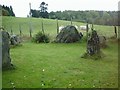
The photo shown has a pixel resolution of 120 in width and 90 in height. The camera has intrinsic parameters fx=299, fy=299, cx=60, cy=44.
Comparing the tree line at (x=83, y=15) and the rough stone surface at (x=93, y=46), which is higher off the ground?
the tree line at (x=83, y=15)

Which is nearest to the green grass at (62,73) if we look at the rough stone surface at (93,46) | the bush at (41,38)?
the rough stone surface at (93,46)

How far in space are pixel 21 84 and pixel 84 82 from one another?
8.83 feet

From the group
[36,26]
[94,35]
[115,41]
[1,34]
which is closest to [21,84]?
[1,34]

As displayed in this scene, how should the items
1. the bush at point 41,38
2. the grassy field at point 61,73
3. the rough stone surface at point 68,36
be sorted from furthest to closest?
the bush at point 41,38 < the rough stone surface at point 68,36 < the grassy field at point 61,73

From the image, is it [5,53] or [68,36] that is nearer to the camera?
[5,53]

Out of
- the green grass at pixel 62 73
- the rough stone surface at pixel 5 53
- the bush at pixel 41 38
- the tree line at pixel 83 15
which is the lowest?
the green grass at pixel 62 73

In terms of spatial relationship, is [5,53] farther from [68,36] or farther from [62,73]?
[68,36]

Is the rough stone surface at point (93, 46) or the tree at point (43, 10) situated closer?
the rough stone surface at point (93, 46)

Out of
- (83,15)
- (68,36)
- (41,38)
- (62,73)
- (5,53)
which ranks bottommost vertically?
(62,73)

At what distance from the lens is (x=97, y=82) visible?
12852 mm

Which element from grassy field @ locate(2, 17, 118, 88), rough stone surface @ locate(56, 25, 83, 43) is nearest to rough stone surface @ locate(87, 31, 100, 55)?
grassy field @ locate(2, 17, 118, 88)

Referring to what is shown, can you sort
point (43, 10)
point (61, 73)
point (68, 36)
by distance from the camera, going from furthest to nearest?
point (43, 10)
point (68, 36)
point (61, 73)

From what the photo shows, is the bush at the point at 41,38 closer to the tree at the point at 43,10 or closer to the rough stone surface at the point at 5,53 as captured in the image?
the rough stone surface at the point at 5,53

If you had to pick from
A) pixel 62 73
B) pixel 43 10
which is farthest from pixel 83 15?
pixel 62 73
